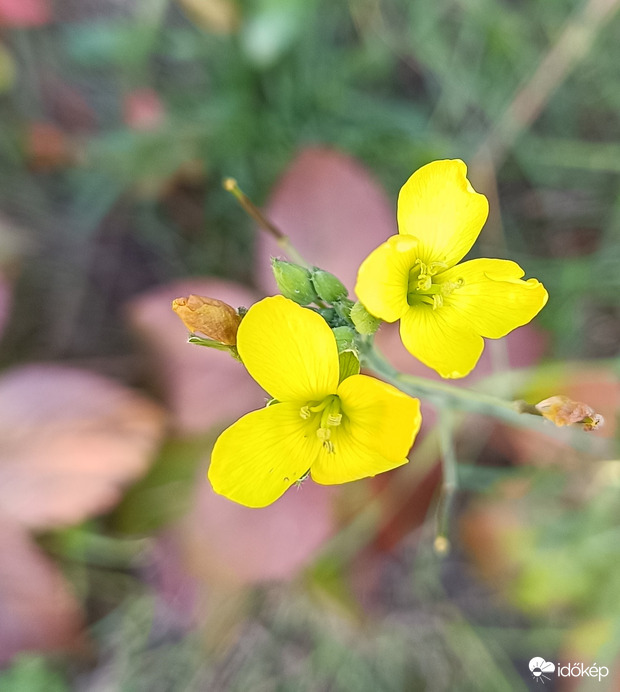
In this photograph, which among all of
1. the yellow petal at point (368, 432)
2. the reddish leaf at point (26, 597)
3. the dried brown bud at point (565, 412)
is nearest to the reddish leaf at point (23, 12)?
the reddish leaf at point (26, 597)

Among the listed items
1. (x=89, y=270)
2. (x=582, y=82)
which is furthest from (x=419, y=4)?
(x=89, y=270)

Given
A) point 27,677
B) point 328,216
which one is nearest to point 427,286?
point 328,216

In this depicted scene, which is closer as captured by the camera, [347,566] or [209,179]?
[347,566]

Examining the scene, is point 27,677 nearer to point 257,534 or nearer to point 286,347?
point 257,534

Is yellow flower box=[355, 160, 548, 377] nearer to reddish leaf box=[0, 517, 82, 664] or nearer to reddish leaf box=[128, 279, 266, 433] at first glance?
reddish leaf box=[128, 279, 266, 433]

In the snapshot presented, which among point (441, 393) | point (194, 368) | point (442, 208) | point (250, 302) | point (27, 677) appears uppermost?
point (442, 208)

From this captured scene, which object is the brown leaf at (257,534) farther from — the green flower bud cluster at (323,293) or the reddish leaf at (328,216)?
the green flower bud cluster at (323,293)

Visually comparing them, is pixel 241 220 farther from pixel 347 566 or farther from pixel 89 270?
pixel 347 566
